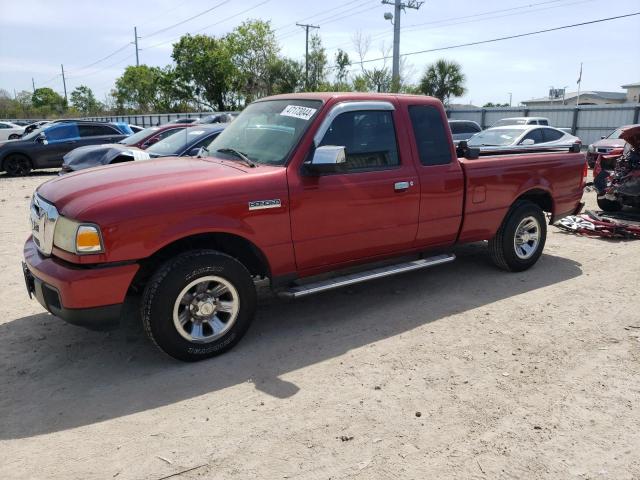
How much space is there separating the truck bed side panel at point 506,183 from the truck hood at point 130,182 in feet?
8.45

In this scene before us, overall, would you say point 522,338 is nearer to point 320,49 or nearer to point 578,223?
point 578,223

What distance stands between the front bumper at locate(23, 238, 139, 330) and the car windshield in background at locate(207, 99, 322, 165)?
4.96 feet

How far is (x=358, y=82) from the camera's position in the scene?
4188 cm

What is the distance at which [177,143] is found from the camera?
938cm

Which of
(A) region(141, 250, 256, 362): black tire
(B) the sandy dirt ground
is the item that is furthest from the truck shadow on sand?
(A) region(141, 250, 256, 362): black tire

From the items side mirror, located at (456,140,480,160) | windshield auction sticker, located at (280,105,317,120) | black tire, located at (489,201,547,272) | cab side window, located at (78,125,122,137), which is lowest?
black tire, located at (489,201,547,272)

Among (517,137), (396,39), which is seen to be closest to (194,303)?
(517,137)

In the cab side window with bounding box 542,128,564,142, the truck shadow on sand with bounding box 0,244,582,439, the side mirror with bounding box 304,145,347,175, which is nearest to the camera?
the truck shadow on sand with bounding box 0,244,582,439

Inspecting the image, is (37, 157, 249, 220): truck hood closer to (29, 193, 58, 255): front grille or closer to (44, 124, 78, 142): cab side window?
(29, 193, 58, 255): front grille

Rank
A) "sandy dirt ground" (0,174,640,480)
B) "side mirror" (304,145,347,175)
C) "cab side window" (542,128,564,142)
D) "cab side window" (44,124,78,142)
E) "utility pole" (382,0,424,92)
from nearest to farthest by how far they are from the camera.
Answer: "sandy dirt ground" (0,174,640,480) → "side mirror" (304,145,347,175) → "cab side window" (542,128,564,142) → "cab side window" (44,124,78,142) → "utility pole" (382,0,424,92)

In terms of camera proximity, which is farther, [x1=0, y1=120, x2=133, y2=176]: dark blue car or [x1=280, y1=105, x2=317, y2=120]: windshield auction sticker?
[x1=0, y1=120, x2=133, y2=176]: dark blue car

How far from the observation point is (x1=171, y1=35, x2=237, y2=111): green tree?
5575cm

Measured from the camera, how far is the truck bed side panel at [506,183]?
17.9ft

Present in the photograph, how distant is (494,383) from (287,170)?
2228 mm
